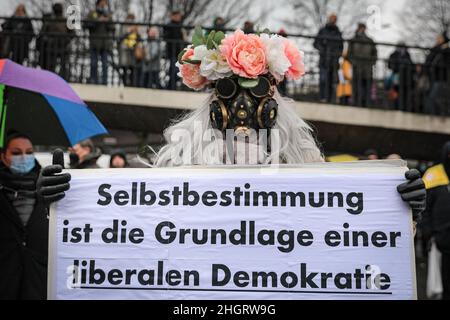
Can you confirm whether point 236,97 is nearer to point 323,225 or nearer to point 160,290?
point 323,225

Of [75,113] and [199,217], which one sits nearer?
[199,217]

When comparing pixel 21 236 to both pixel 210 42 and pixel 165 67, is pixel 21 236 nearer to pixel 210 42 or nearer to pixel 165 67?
pixel 210 42

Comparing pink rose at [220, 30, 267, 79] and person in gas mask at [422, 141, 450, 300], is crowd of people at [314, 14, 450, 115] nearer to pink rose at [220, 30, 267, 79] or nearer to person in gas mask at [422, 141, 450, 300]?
person in gas mask at [422, 141, 450, 300]

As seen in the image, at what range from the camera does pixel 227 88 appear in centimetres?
331

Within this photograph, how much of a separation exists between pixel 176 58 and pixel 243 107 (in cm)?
890

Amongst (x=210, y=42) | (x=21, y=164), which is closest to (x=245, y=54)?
(x=210, y=42)

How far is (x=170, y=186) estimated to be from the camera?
2973mm

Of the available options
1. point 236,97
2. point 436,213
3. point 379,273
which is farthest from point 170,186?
point 436,213

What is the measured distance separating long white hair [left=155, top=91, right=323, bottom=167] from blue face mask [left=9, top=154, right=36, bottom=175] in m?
2.09

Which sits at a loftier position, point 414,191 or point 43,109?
point 43,109

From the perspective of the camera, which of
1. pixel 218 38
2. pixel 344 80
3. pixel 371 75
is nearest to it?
pixel 218 38

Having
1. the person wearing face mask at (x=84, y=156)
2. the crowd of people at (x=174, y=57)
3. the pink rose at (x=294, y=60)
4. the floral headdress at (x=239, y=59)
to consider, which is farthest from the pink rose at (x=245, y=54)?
the crowd of people at (x=174, y=57)

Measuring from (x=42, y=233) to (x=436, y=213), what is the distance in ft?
14.4

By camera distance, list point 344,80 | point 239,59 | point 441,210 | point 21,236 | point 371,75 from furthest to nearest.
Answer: point 371,75, point 344,80, point 441,210, point 21,236, point 239,59
